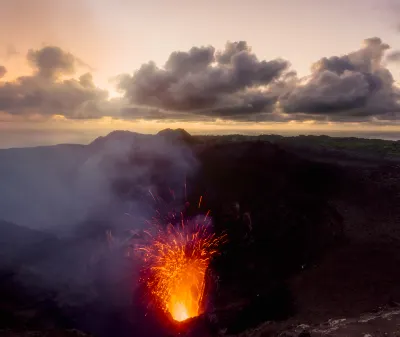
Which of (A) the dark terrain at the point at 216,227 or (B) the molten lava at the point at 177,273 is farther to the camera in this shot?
(B) the molten lava at the point at 177,273

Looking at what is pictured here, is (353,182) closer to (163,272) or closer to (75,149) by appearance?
(163,272)

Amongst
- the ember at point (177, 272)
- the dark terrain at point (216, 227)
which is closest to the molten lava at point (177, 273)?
the ember at point (177, 272)

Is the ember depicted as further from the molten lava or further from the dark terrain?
the dark terrain

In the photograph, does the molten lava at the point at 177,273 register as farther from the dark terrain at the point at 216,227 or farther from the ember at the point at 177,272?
the dark terrain at the point at 216,227

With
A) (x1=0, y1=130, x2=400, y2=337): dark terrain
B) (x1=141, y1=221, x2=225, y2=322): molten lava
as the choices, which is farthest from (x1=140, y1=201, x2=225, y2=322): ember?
(x1=0, y1=130, x2=400, y2=337): dark terrain

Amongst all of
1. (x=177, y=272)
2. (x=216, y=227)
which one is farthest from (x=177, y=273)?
(x=216, y=227)

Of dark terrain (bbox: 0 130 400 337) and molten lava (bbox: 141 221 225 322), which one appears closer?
dark terrain (bbox: 0 130 400 337)

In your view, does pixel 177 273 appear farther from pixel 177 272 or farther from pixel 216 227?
pixel 216 227
